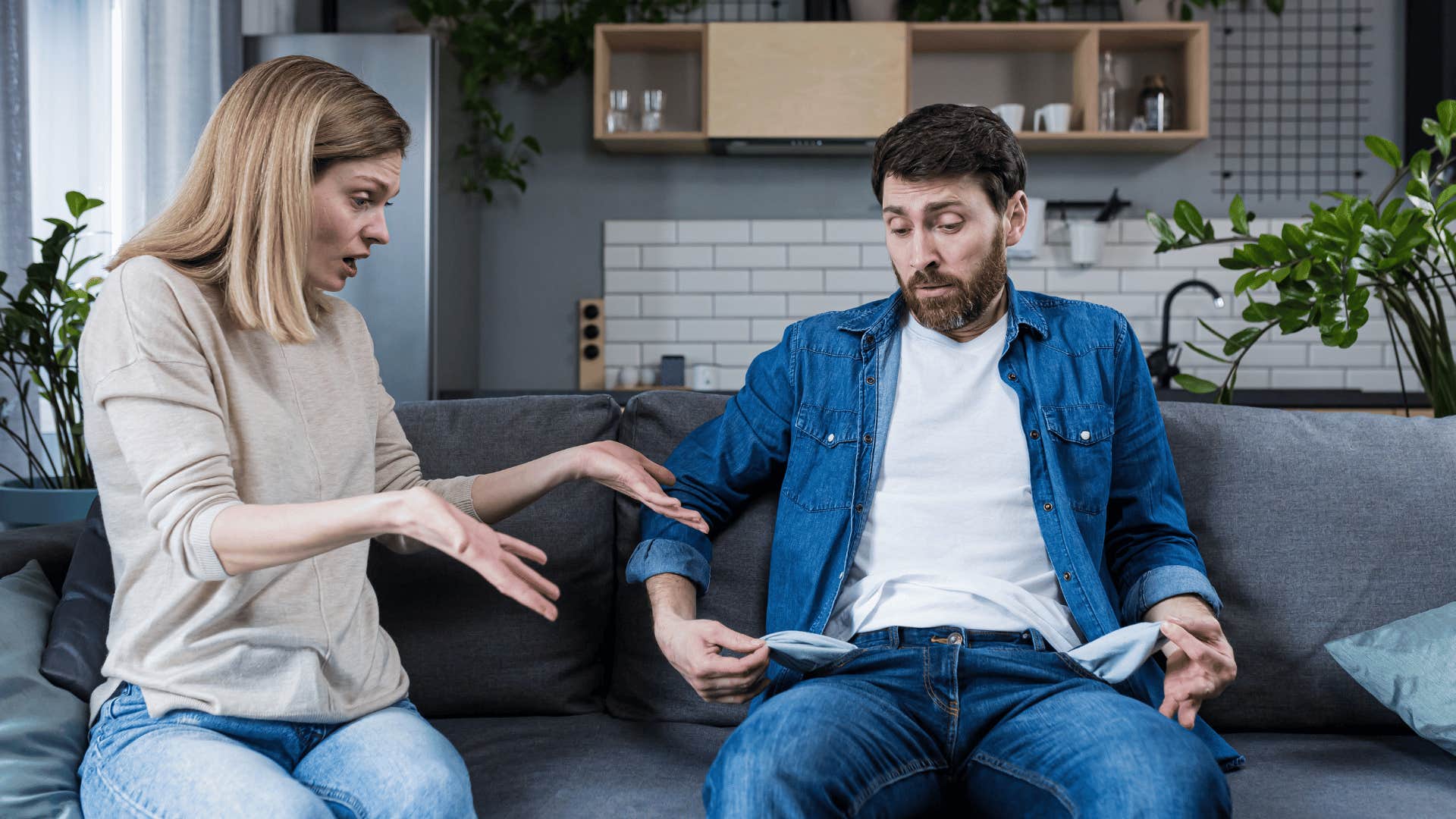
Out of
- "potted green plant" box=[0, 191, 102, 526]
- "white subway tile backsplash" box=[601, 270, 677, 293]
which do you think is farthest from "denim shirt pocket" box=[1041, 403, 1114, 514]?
"white subway tile backsplash" box=[601, 270, 677, 293]

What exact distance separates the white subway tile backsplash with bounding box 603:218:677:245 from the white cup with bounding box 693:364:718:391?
0.51 metres

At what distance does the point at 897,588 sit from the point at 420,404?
82cm

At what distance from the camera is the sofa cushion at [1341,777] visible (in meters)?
1.36

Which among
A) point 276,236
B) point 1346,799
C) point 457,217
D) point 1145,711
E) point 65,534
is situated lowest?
point 1346,799

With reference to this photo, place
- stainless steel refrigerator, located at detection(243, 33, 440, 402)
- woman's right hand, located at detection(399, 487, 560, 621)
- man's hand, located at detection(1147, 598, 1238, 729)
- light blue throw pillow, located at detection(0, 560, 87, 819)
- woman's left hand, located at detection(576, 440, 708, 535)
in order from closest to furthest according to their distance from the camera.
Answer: woman's right hand, located at detection(399, 487, 560, 621) < light blue throw pillow, located at detection(0, 560, 87, 819) < man's hand, located at detection(1147, 598, 1238, 729) < woman's left hand, located at detection(576, 440, 708, 535) < stainless steel refrigerator, located at detection(243, 33, 440, 402)

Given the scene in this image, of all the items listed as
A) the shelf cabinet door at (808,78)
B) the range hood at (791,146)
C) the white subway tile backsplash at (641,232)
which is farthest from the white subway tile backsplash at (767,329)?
the shelf cabinet door at (808,78)

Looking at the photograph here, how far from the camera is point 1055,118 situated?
158 inches

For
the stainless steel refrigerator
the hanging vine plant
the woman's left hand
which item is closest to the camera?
the woman's left hand

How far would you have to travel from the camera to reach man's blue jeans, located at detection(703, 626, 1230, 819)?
115cm

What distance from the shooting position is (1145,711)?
1.25 metres

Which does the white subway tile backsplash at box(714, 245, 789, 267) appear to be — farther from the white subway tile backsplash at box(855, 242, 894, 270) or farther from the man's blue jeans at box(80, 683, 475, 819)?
the man's blue jeans at box(80, 683, 475, 819)

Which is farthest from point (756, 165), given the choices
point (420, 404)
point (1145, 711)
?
point (1145, 711)

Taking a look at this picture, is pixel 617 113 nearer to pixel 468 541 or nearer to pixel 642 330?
pixel 642 330

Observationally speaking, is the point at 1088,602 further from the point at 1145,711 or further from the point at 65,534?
the point at 65,534
